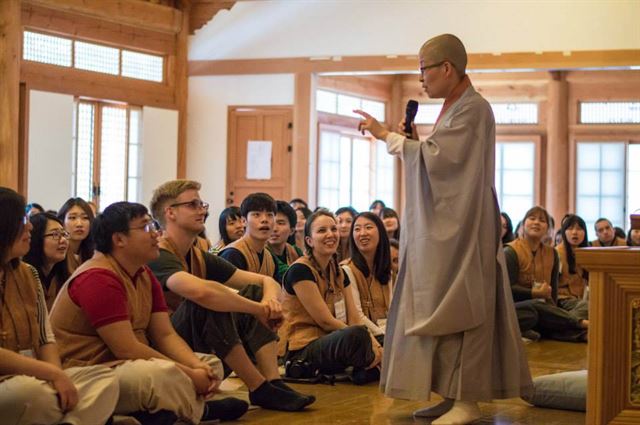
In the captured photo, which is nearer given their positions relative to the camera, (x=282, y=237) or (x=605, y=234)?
(x=282, y=237)

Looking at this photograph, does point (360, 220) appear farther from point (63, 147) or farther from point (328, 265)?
point (63, 147)

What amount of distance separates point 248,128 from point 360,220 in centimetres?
604

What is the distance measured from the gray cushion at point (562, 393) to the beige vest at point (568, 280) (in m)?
3.51

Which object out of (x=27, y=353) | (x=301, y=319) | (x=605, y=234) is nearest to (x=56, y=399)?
(x=27, y=353)

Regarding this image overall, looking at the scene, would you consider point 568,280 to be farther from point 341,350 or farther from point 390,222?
point 341,350

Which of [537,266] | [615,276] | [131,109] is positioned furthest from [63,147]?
[615,276]

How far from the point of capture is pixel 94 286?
3199 mm

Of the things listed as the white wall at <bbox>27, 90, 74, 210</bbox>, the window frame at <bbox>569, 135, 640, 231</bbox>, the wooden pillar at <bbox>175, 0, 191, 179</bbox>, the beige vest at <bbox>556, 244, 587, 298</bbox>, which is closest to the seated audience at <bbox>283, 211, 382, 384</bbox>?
the beige vest at <bbox>556, 244, 587, 298</bbox>

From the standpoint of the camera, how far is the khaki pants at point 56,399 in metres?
2.85

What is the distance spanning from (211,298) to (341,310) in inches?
58.6

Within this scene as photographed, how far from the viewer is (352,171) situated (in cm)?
1249

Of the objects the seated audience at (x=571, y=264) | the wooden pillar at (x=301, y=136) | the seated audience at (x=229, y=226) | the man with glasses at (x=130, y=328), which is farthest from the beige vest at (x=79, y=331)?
the wooden pillar at (x=301, y=136)

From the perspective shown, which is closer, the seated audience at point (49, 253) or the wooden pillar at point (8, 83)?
the seated audience at point (49, 253)

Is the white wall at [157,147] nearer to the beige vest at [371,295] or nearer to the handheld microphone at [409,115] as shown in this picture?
the beige vest at [371,295]
